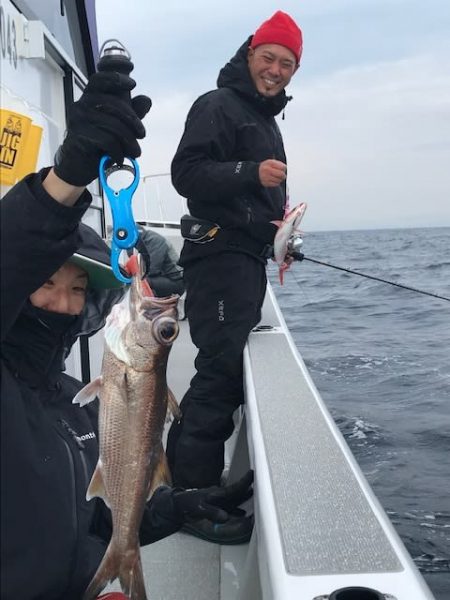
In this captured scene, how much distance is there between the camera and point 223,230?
336cm

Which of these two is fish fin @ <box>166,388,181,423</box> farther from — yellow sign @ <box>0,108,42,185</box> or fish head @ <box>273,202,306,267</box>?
fish head @ <box>273,202,306,267</box>

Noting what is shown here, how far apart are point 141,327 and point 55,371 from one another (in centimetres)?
32

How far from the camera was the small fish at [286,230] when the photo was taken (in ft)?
11.5

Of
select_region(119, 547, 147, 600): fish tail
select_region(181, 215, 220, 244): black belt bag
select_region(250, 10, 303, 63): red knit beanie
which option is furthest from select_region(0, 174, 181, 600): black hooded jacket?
select_region(250, 10, 303, 63): red knit beanie

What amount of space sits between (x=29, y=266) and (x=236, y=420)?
2913 mm

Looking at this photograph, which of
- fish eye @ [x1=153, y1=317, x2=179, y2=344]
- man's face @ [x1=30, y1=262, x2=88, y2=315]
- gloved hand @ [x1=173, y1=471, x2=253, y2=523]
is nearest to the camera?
fish eye @ [x1=153, y1=317, x2=179, y2=344]

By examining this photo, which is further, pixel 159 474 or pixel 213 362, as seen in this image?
pixel 213 362

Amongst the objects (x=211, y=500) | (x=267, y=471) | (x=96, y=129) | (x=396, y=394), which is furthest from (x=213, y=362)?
(x=396, y=394)

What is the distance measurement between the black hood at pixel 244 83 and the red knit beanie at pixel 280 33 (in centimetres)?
10

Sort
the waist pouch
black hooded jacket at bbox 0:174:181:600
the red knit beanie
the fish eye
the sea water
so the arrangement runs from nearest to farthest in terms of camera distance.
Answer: black hooded jacket at bbox 0:174:181:600
the fish eye
the waist pouch
the red knit beanie
the sea water

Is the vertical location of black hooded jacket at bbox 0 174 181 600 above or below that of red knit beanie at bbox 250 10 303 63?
below

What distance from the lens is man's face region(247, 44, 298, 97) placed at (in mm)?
3494

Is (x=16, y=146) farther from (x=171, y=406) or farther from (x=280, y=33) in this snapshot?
(x=280, y=33)

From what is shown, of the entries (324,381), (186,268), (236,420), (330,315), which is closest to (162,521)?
(186,268)
